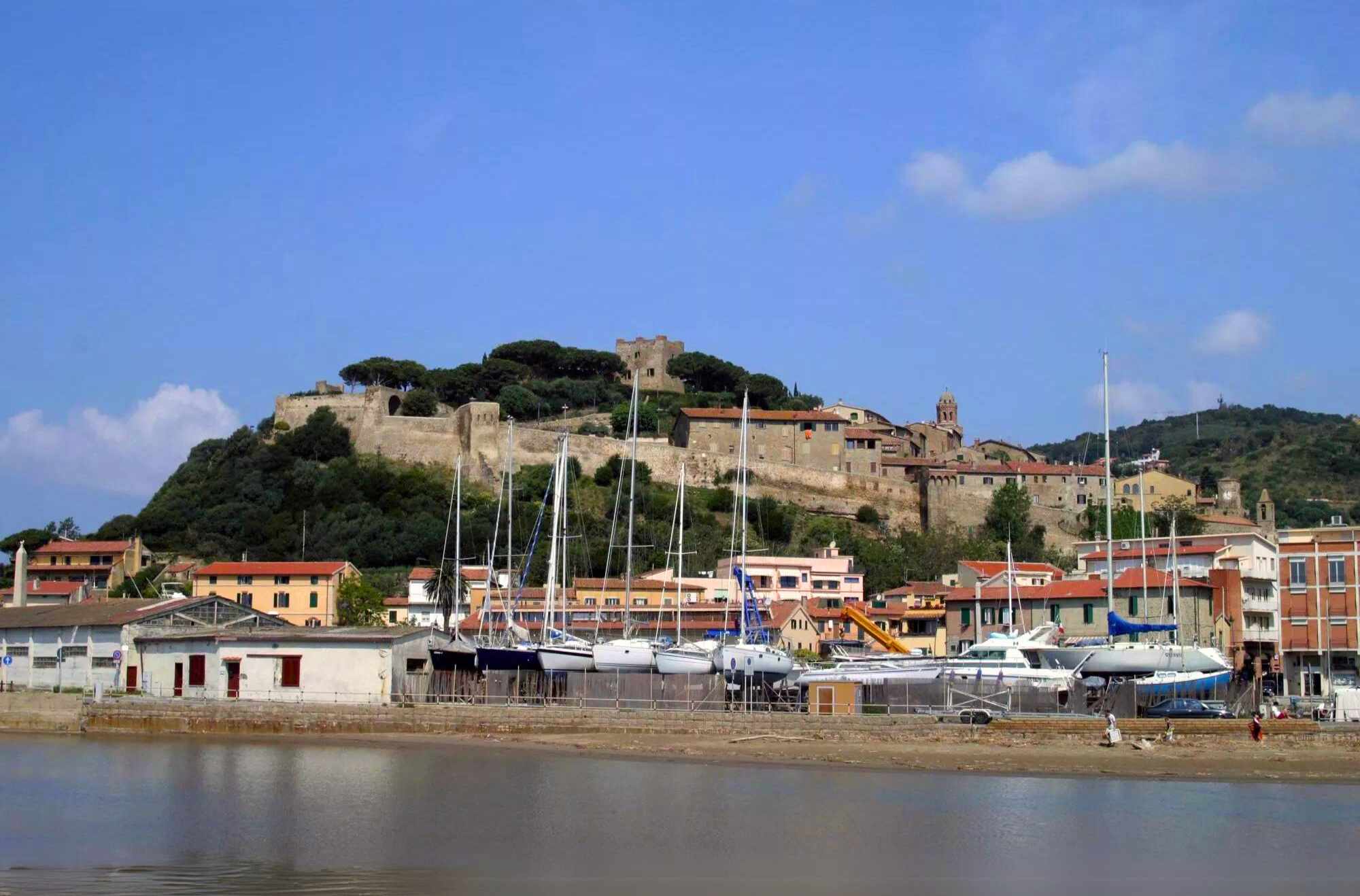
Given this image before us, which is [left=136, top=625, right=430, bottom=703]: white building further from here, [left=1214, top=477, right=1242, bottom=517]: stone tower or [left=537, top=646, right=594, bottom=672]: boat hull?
[left=1214, top=477, right=1242, bottom=517]: stone tower

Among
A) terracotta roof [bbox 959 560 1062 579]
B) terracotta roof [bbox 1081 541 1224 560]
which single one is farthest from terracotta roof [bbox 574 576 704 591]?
terracotta roof [bbox 1081 541 1224 560]

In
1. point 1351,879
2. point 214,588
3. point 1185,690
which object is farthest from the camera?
point 214,588

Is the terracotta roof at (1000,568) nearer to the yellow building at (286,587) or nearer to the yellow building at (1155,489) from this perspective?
the yellow building at (286,587)

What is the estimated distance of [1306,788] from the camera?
31.1 m

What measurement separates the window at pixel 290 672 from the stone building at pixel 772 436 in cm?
6384

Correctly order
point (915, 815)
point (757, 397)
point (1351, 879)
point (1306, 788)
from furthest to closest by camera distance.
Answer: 1. point (757, 397)
2. point (1306, 788)
3. point (915, 815)
4. point (1351, 879)

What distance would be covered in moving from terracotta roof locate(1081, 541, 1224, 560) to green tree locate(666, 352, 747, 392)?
233ft

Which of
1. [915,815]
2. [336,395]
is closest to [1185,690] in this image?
[915,815]

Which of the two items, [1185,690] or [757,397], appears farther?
[757,397]

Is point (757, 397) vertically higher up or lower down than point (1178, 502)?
higher up

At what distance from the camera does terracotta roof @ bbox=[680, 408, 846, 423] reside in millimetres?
107562

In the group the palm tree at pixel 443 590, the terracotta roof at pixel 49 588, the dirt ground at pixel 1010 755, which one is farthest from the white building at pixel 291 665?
the terracotta roof at pixel 49 588

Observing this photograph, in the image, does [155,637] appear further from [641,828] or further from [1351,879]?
[1351,879]

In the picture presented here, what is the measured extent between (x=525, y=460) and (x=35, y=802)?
7491 cm
